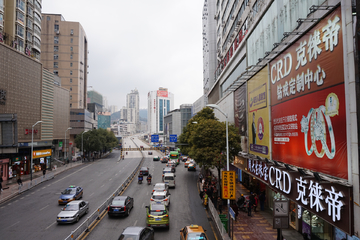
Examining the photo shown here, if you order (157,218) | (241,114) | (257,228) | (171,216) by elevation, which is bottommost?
(171,216)

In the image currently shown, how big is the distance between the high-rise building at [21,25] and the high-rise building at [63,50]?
4036 centimetres

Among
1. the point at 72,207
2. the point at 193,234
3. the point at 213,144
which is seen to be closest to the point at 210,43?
the point at 213,144

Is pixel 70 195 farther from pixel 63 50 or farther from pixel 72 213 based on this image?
pixel 63 50

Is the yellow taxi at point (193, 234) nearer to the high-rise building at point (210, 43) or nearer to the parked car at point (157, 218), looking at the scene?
the parked car at point (157, 218)

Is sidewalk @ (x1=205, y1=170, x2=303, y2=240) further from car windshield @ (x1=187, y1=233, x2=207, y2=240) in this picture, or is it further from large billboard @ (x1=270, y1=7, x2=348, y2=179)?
large billboard @ (x1=270, y1=7, x2=348, y2=179)

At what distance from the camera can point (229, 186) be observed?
17.8 metres

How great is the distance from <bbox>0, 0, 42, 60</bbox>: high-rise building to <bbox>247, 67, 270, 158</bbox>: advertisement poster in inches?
1548

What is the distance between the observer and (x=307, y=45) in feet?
42.4

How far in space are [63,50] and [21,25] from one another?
4816cm

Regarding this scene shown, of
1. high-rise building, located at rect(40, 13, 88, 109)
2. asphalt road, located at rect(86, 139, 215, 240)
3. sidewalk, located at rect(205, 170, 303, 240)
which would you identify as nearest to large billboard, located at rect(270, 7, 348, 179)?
sidewalk, located at rect(205, 170, 303, 240)

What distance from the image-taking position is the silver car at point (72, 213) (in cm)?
1808

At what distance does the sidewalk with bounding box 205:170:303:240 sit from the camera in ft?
A: 52.2

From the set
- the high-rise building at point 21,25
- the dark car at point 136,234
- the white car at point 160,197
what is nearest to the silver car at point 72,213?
the white car at point 160,197

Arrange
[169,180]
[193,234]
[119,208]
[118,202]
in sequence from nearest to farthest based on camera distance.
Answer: [193,234] < [119,208] < [118,202] < [169,180]
